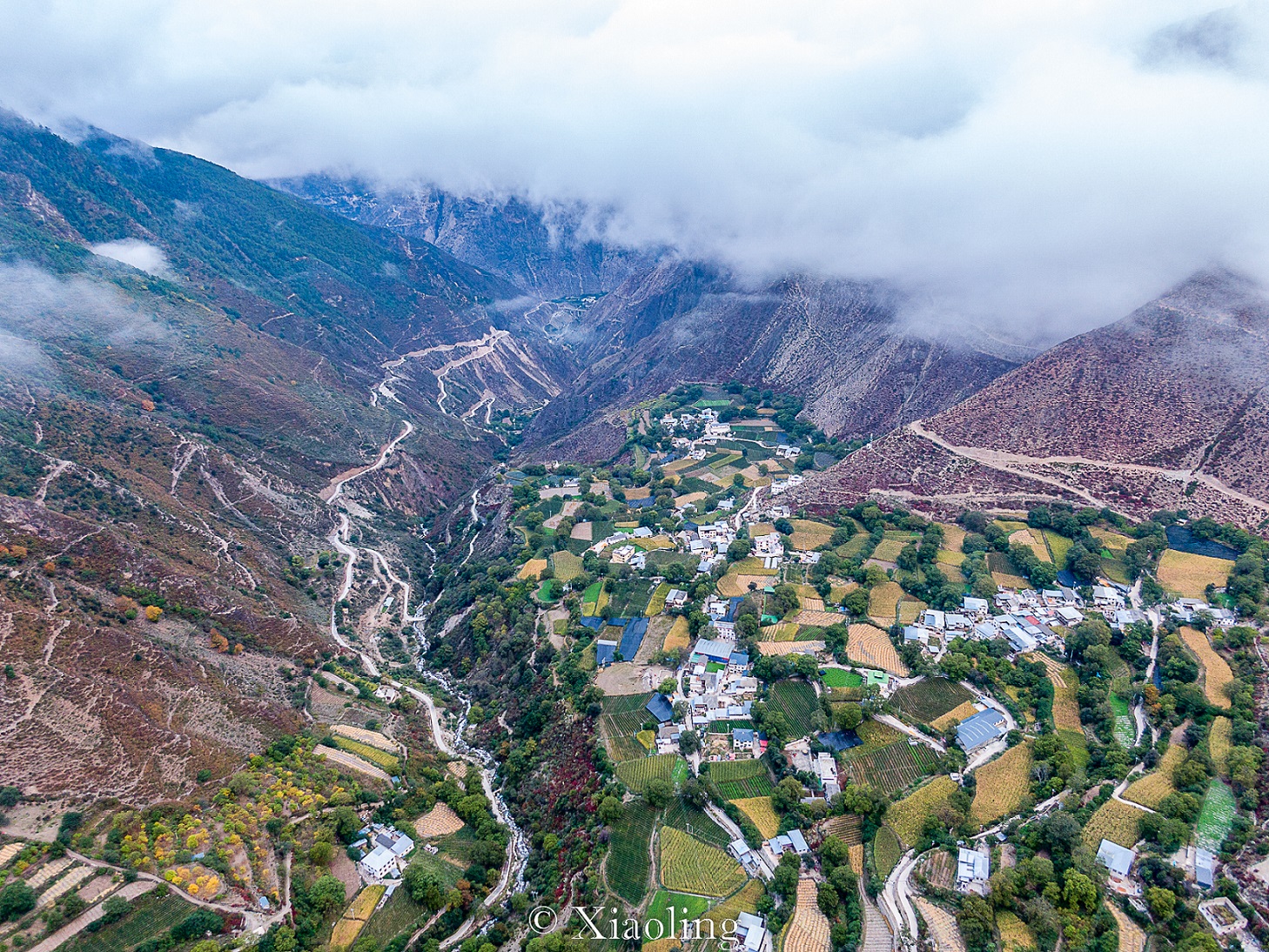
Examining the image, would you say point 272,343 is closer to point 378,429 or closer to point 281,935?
point 378,429

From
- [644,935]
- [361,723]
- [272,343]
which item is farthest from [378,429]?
[644,935]

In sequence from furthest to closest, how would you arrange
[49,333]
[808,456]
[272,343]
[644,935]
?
[272,343] → [808,456] → [49,333] → [644,935]

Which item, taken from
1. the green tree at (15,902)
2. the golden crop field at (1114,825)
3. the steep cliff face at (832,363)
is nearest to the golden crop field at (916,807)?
the golden crop field at (1114,825)

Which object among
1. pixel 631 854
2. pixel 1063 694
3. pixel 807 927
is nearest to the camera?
pixel 807 927

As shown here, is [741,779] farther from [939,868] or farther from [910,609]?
[910,609]

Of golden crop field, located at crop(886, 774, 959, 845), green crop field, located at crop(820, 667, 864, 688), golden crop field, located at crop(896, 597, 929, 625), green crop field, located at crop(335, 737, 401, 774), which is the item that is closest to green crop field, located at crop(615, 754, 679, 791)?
green crop field, located at crop(820, 667, 864, 688)

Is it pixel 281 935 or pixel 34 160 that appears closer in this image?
pixel 281 935
